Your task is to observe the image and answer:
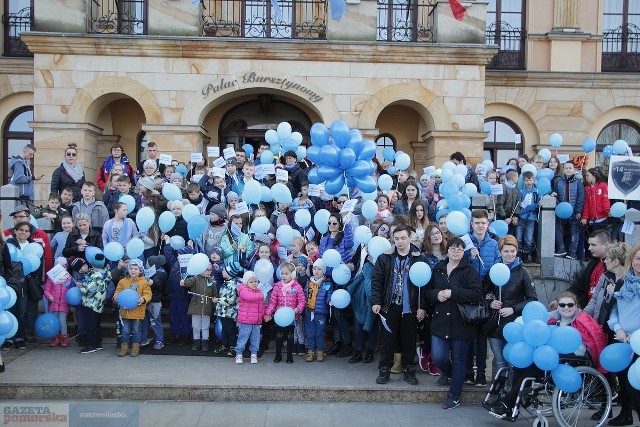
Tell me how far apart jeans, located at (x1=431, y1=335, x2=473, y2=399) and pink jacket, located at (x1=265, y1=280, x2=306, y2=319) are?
1.94 metres

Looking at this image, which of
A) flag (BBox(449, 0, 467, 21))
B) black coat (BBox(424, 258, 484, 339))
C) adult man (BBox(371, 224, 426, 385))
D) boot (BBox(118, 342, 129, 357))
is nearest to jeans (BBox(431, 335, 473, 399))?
black coat (BBox(424, 258, 484, 339))

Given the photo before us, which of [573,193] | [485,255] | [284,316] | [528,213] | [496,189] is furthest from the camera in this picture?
[573,193]

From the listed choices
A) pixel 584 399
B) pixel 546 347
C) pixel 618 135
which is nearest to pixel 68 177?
pixel 546 347

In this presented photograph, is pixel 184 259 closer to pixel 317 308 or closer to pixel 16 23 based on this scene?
pixel 317 308

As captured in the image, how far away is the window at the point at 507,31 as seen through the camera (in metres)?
19.7

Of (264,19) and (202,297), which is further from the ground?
(264,19)

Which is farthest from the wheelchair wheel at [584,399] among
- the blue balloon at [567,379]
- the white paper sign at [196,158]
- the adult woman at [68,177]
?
the adult woman at [68,177]

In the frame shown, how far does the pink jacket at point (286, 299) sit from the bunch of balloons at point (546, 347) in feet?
9.73

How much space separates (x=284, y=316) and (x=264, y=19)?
1093 cm

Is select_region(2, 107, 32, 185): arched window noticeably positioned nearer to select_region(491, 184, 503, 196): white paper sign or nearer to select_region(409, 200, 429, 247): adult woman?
select_region(491, 184, 503, 196): white paper sign

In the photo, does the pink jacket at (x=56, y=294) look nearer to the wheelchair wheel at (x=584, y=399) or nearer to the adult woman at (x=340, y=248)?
the adult woman at (x=340, y=248)

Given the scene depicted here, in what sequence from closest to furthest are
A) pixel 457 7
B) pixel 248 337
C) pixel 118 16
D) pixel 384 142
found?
pixel 248 337, pixel 457 7, pixel 118 16, pixel 384 142

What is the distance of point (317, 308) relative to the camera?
8781mm

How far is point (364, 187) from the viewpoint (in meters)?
9.85
